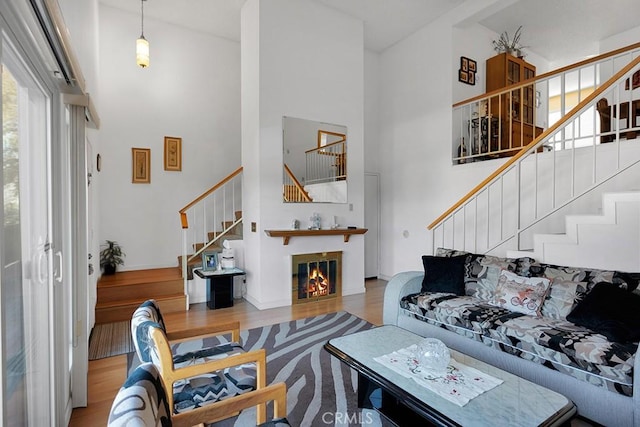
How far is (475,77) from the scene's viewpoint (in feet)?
17.1

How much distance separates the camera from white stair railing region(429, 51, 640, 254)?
121 inches

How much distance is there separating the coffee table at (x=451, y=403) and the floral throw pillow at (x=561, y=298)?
1.11 metres

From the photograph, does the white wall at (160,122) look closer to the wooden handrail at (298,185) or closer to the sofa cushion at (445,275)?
the wooden handrail at (298,185)

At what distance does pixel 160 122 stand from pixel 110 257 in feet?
7.23

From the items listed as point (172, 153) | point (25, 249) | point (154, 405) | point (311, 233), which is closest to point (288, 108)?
point (311, 233)

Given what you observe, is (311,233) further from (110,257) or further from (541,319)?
(110,257)

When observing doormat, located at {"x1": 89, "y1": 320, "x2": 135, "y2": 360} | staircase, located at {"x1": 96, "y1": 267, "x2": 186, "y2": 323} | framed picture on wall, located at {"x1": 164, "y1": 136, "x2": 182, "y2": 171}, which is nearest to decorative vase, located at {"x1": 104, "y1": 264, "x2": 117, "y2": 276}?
staircase, located at {"x1": 96, "y1": 267, "x2": 186, "y2": 323}

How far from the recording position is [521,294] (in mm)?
2641

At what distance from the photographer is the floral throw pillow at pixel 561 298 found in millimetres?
2463

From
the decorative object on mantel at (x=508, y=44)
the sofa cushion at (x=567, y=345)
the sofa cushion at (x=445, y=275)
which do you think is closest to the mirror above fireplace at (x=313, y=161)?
the sofa cushion at (x=445, y=275)

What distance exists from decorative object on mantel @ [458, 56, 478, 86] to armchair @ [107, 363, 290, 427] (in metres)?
5.14

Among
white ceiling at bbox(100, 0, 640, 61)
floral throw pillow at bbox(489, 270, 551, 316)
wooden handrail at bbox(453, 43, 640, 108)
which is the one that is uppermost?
white ceiling at bbox(100, 0, 640, 61)

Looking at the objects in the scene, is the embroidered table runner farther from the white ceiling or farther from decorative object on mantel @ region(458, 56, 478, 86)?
the white ceiling

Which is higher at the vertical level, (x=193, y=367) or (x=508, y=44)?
(x=508, y=44)
